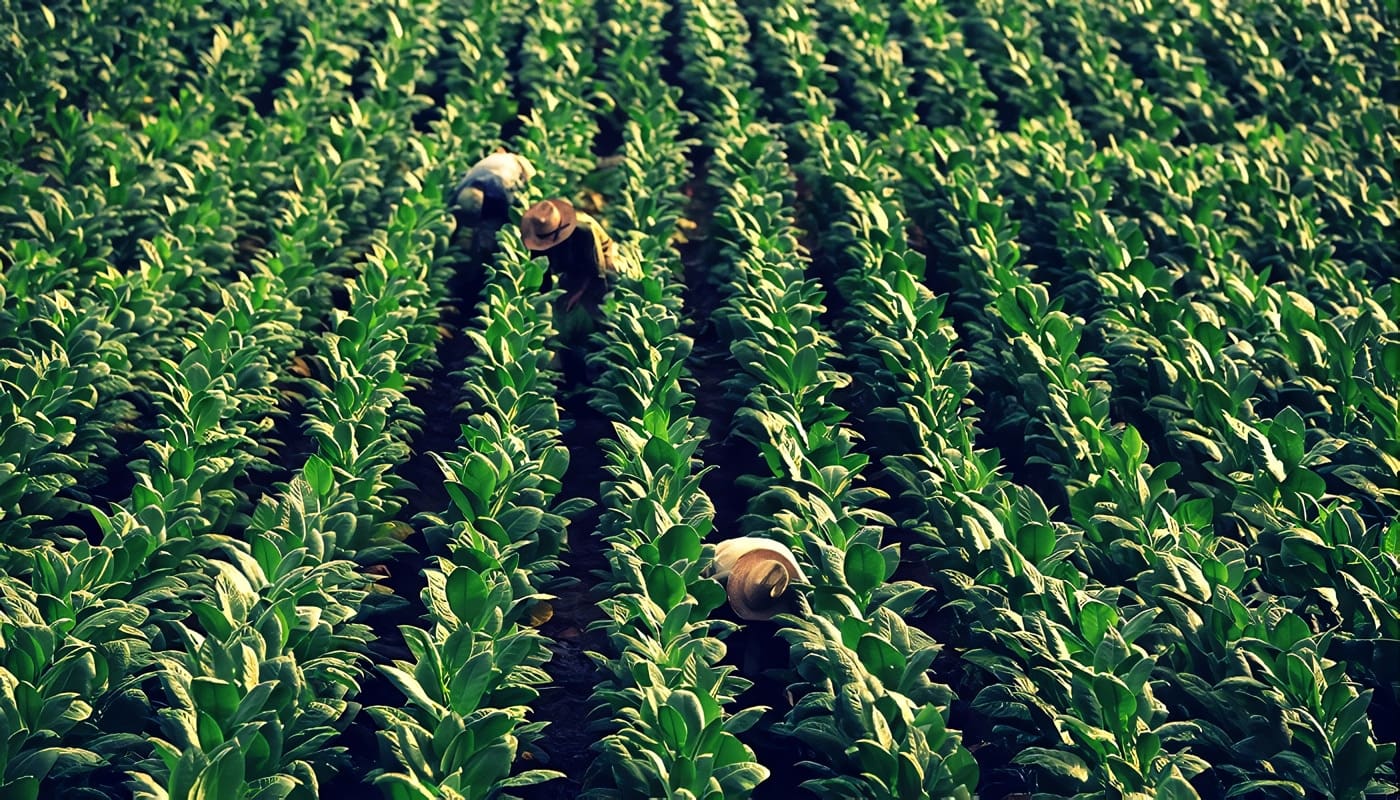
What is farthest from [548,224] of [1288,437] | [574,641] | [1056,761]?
[1056,761]

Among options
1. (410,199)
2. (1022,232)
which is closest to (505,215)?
(410,199)

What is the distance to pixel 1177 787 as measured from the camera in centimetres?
335

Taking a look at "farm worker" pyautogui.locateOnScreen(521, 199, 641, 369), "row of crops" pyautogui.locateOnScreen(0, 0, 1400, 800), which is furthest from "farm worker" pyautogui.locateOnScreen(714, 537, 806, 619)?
"farm worker" pyautogui.locateOnScreen(521, 199, 641, 369)

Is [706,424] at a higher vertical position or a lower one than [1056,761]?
lower

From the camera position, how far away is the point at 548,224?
6.48 metres

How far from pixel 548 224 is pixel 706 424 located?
6.17ft

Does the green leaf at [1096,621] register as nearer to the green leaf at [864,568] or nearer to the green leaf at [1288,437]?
the green leaf at [864,568]

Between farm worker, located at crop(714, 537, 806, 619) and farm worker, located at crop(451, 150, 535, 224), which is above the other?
farm worker, located at crop(714, 537, 806, 619)

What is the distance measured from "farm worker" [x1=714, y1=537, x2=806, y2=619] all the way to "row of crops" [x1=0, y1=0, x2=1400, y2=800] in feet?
0.22

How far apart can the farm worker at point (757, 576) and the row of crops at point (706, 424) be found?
66 mm

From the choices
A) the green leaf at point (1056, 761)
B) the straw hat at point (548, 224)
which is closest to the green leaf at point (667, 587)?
the green leaf at point (1056, 761)

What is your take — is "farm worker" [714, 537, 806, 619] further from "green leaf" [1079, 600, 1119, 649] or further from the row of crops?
"green leaf" [1079, 600, 1119, 649]

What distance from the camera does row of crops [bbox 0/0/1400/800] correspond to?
3.65 m

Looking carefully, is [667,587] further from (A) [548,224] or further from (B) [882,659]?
(A) [548,224]
